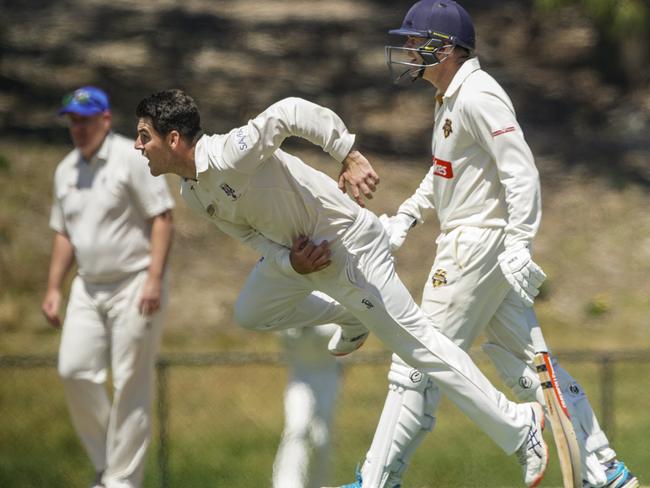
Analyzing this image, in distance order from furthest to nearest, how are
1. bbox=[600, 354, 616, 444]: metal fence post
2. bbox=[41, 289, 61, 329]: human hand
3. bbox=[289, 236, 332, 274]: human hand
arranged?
bbox=[600, 354, 616, 444]: metal fence post
bbox=[41, 289, 61, 329]: human hand
bbox=[289, 236, 332, 274]: human hand

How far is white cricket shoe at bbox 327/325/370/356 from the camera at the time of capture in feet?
→ 19.7

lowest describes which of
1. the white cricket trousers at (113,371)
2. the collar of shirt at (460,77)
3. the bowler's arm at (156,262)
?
the white cricket trousers at (113,371)

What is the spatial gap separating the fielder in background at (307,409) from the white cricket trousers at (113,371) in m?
1.09

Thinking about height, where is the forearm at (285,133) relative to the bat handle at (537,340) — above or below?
above

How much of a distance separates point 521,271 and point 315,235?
0.82 meters

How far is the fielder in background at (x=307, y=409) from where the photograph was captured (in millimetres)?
6152

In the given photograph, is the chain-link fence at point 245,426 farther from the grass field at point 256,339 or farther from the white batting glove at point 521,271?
the white batting glove at point 521,271

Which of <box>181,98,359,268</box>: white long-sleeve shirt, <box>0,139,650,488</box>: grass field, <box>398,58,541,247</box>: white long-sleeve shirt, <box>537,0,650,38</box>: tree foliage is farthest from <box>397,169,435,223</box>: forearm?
<box>537,0,650,38</box>: tree foliage

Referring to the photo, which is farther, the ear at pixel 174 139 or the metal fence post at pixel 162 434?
the metal fence post at pixel 162 434

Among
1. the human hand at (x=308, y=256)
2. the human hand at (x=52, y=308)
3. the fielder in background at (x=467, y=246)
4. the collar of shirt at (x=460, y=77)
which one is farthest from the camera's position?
the human hand at (x=52, y=308)

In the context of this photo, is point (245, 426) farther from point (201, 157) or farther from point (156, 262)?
point (201, 157)

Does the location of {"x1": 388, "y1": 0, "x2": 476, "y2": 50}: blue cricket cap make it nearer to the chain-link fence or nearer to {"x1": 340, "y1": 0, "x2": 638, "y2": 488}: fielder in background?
{"x1": 340, "y1": 0, "x2": 638, "y2": 488}: fielder in background

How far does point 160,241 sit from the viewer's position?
7.16 m

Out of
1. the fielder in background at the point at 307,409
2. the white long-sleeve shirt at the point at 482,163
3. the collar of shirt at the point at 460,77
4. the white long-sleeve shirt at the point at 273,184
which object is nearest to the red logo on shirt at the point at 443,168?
the white long-sleeve shirt at the point at 482,163
